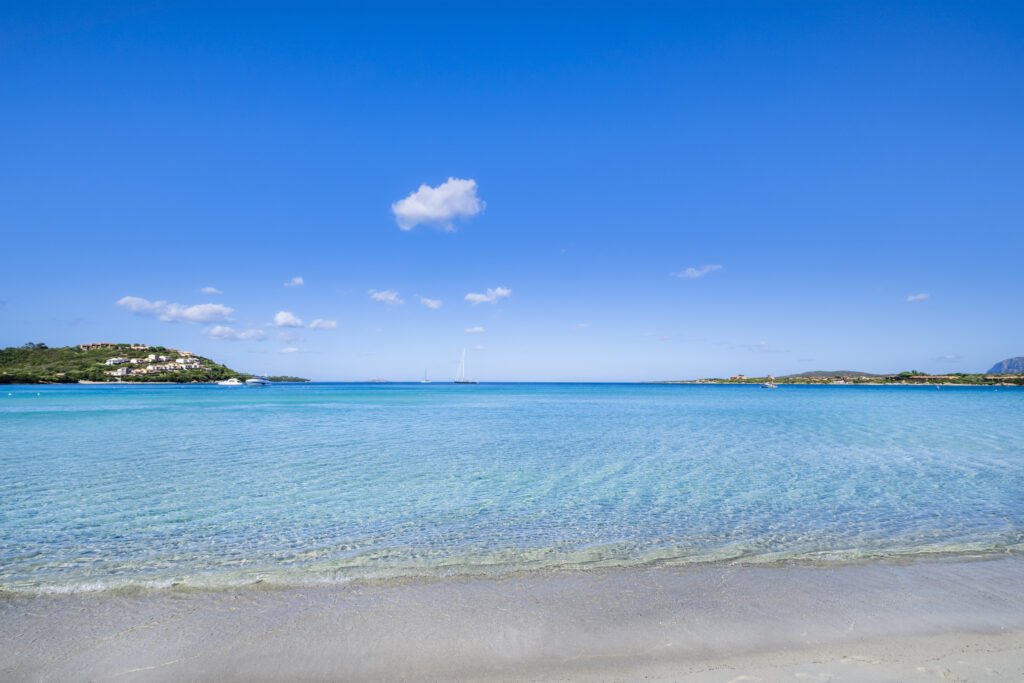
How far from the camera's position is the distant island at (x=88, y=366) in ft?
491

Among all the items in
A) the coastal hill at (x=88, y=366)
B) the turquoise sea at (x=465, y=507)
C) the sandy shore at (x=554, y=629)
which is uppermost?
the coastal hill at (x=88, y=366)

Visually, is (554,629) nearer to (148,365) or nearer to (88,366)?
(88,366)

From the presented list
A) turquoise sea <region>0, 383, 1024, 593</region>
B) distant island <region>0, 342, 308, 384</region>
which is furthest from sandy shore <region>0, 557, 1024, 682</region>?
distant island <region>0, 342, 308, 384</region>

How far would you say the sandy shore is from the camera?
445 cm

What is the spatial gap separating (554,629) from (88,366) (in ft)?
703

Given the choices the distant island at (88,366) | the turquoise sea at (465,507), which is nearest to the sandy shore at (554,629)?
the turquoise sea at (465,507)

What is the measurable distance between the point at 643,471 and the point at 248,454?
14.2 metres

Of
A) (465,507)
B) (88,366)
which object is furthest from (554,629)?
(88,366)

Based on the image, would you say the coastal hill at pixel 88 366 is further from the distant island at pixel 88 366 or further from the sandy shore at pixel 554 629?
the sandy shore at pixel 554 629

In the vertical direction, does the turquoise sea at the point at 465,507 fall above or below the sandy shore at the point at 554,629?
below

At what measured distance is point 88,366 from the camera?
164 m

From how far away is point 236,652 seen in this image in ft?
15.7

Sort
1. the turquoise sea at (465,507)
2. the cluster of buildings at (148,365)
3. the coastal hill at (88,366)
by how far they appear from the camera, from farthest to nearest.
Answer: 1. the cluster of buildings at (148,365)
2. the coastal hill at (88,366)
3. the turquoise sea at (465,507)

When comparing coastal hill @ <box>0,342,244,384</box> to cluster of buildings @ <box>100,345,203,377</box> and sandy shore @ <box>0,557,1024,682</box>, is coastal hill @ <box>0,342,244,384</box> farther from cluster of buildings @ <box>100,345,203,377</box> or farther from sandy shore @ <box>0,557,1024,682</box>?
sandy shore @ <box>0,557,1024,682</box>
